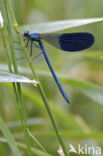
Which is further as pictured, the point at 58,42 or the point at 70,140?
the point at 70,140

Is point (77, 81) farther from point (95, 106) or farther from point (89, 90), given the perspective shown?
point (95, 106)

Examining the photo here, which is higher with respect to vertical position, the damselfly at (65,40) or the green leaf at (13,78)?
the damselfly at (65,40)

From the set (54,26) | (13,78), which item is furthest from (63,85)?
(13,78)

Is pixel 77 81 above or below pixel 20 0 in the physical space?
below

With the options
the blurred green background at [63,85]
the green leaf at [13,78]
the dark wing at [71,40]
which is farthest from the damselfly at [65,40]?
the green leaf at [13,78]

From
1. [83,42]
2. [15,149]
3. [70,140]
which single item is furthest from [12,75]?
[70,140]

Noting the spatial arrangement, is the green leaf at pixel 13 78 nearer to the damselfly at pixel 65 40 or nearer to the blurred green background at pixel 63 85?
the damselfly at pixel 65 40

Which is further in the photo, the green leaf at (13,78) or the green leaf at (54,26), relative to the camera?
the green leaf at (54,26)
